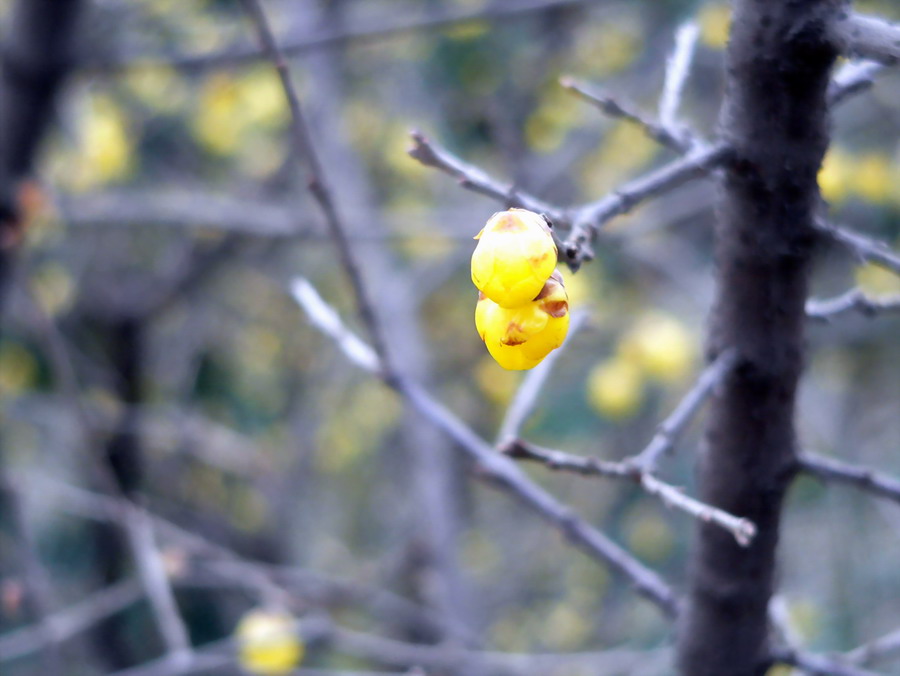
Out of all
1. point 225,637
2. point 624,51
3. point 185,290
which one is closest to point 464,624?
point 225,637

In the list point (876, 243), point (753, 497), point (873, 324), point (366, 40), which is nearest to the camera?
point (876, 243)

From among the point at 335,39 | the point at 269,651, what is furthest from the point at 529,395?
the point at 269,651

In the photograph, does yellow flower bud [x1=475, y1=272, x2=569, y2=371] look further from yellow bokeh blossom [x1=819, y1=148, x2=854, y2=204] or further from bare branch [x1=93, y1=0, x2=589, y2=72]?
yellow bokeh blossom [x1=819, y1=148, x2=854, y2=204]

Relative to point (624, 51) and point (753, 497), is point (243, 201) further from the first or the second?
point (753, 497)

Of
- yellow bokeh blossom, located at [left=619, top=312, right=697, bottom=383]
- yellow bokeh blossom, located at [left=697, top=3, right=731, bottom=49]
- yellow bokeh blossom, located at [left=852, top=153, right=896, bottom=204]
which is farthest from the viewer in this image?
yellow bokeh blossom, located at [left=697, top=3, right=731, bottom=49]

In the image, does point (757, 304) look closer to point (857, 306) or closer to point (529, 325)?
point (857, 306)

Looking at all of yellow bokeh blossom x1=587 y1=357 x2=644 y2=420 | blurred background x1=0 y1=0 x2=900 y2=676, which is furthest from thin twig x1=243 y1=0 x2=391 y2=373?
yellow bokeh blossom x1=587 y1=357 x2=644 y2=420

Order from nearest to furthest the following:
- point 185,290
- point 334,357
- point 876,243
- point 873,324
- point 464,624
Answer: point 876,243 < point 464,624 < point 873,324 < point 185,290 < point 334,357
